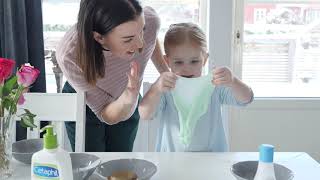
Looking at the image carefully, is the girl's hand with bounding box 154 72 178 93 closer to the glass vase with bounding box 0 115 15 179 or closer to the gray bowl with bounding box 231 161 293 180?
the gray bowl with bounding box 231 161 293 180

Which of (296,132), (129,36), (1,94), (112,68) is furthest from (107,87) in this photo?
(296,132)

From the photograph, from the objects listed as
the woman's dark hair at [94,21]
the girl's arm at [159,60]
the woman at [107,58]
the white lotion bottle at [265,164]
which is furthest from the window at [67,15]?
the white lotion bottle at [265,164]

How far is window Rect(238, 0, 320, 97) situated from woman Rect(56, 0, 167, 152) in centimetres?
112

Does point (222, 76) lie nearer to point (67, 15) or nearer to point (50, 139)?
point (50, 139)

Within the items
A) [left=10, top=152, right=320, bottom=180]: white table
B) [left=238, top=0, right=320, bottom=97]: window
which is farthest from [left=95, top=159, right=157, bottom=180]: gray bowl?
[left=238, top=0, right=320, bottom=97]: window

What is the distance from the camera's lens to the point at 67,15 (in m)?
2.64

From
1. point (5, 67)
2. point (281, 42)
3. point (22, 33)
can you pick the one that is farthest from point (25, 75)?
point (281, 42)

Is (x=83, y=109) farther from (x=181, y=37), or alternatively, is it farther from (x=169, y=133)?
(x=181, y=37)

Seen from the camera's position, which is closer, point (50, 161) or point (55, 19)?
point (50, 161)

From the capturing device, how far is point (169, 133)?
5.10 ft

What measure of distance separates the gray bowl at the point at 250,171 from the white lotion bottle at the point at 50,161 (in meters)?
0.46

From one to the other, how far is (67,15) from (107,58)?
1156 millimetres

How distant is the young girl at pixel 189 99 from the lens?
4.77 ft

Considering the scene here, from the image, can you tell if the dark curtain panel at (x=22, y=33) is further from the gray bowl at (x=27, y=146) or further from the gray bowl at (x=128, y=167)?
the gray bowl at (x=128, y=167)
